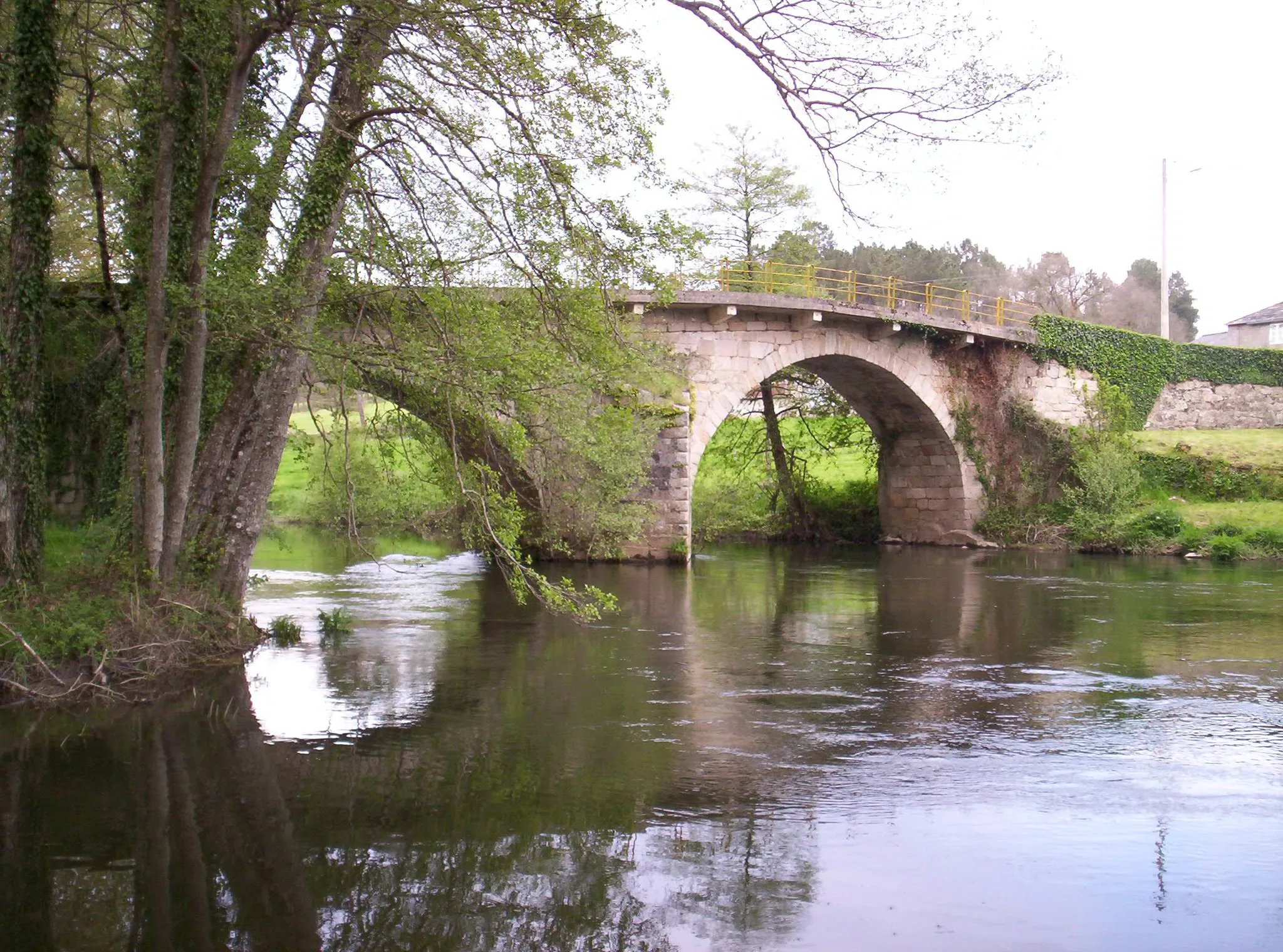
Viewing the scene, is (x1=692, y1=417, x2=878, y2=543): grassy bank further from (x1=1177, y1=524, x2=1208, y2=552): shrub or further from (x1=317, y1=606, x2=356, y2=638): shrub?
(x1=317, y1=606, x2=356, y2=638): shrub

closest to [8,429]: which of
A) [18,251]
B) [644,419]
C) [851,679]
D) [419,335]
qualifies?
[18,251]

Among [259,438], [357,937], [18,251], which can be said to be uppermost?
[18,251]

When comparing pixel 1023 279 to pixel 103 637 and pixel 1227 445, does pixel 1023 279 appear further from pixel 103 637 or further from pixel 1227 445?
pixel 103 637

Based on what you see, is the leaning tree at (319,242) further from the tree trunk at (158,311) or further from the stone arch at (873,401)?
the stone arch at (873,401)

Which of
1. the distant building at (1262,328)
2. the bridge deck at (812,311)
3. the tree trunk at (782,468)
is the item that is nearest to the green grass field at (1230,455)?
the bridge deck at (812,311)

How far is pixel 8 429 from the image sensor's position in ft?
27.6

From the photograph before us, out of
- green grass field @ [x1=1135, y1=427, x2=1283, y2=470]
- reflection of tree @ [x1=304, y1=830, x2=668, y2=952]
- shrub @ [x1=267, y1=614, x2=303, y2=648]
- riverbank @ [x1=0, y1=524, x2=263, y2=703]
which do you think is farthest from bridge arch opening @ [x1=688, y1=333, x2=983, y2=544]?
reflection of tree @ [x1=304, y1=830, x2=668, y2=952]

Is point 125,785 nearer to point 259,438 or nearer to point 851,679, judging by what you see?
point 259,438

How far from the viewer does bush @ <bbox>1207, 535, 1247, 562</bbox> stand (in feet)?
64.5

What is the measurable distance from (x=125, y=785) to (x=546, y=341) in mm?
4564

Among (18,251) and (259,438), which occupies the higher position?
(18,251)

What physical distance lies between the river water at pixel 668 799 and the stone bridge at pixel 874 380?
758cm

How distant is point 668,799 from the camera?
5.79m

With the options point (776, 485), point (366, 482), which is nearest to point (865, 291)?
point (776, 485)
